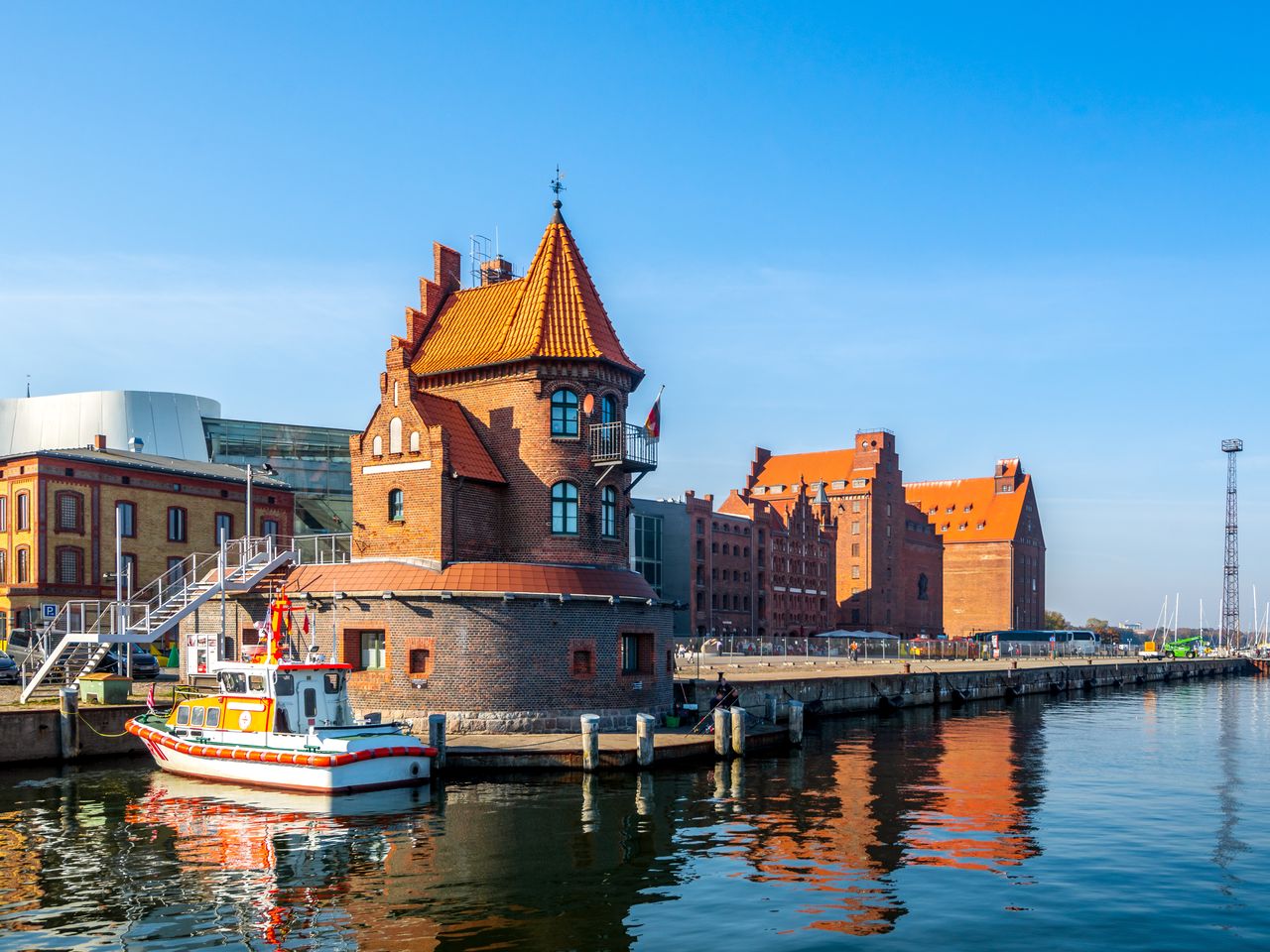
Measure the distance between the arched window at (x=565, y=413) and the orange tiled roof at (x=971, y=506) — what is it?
12248 centimetres

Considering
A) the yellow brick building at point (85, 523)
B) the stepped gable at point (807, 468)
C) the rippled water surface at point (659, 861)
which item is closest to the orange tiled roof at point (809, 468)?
the stepped gable at point (807, 468)

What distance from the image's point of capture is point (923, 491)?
568ft

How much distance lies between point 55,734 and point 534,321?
2091 cm

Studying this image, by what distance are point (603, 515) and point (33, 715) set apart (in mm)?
19459

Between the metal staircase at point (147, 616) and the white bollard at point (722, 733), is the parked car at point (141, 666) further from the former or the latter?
the white bollard at point (722, 733)

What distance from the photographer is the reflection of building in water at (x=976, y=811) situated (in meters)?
26.0

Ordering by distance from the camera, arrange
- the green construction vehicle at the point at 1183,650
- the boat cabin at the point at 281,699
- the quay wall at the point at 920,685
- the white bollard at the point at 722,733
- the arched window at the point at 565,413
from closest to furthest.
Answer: the boat cabin at the point at 281,699 → the white bollard at the point at 722,733 → the arched window at the point at 565,413 → the quay wall at the point at 920,685 → the green construction vehicle at the point at 1183,650

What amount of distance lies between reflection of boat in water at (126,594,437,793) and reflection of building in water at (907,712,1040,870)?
45.6 ft

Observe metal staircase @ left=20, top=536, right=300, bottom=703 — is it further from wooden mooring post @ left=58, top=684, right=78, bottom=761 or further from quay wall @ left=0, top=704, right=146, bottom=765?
wooden mooring post @ left=58, top=684, right=78, bottom=761

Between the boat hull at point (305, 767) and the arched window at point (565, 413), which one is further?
the arched window at point (565, 413)

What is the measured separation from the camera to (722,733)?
39.7 meters

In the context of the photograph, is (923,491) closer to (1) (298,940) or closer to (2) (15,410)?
(2) (15,410)

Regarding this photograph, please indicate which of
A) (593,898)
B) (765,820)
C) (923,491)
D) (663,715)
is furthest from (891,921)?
(923,491)

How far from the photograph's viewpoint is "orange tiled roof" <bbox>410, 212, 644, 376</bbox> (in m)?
43.7
